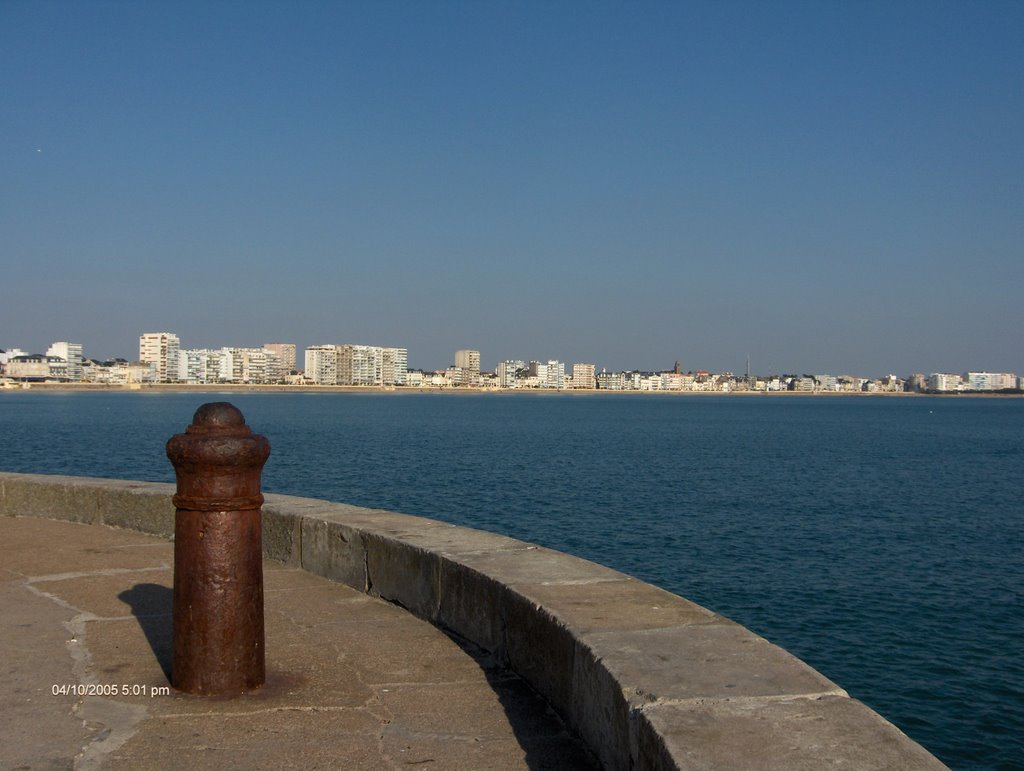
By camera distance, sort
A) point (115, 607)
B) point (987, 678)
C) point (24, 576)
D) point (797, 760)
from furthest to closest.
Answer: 1. point (987, 678)
2. point (24, 576)
3. point (115, 607)
4. point (797, 760)

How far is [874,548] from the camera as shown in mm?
19562

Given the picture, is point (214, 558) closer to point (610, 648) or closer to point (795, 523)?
point (610, 648)

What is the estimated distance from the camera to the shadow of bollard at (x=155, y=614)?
3859 millimetres

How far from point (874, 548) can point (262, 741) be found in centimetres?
1871

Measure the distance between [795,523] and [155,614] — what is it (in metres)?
20.6

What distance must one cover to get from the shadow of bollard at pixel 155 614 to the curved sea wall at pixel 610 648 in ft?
2.96

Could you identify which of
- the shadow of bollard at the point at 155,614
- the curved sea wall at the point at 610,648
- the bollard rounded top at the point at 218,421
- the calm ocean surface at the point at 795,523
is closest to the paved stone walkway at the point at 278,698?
the shadow of bollard at the point at 155,614

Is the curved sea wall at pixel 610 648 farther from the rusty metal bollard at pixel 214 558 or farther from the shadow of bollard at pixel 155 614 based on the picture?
the rusty metal bollard at pixel 214 558

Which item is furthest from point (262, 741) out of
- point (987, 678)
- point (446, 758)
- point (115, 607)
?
point (987, 678)

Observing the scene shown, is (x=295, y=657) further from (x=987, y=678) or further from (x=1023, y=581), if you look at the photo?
(x=1023, y=581)

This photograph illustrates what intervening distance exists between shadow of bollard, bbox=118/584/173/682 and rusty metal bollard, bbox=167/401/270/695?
0.95ft

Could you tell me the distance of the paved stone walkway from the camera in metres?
2.85

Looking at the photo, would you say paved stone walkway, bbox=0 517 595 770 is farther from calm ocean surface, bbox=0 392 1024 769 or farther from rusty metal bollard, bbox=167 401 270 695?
calm ocean surface, bbox=0 392 1024 769

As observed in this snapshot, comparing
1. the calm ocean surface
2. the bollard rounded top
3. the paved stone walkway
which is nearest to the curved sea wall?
the paved stone walkway
